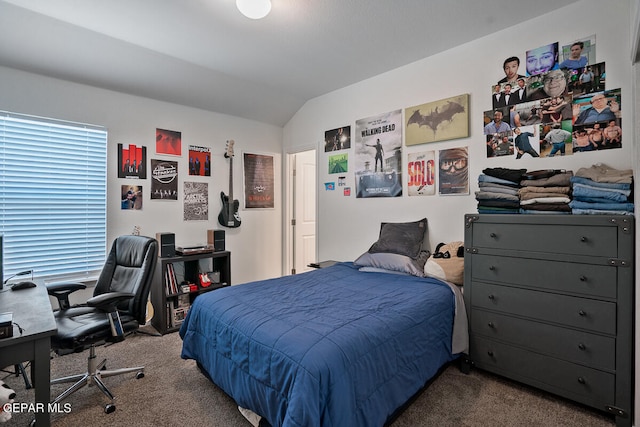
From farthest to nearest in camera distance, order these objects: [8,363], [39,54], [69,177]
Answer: [69,177] < [39,54] < [8,363]

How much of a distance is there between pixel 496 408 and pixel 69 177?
4028 mm

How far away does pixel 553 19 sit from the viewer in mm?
2479

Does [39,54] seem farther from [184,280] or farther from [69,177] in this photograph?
[184,280]

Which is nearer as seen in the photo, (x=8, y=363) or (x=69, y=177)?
(x=8, y=363)

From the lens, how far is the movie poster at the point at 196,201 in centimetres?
388

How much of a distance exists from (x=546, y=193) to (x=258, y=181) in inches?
133

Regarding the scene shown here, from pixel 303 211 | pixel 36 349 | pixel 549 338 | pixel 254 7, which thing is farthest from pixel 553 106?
pixel 36 349

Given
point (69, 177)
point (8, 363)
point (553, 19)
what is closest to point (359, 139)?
point (553, 19)

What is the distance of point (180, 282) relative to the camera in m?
3.65

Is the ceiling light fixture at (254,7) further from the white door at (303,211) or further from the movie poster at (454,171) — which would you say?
the white door at (303,211)

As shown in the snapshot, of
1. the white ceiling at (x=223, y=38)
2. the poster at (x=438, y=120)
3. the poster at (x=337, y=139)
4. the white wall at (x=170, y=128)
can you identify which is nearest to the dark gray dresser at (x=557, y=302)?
the poster at (x=438, y=120)

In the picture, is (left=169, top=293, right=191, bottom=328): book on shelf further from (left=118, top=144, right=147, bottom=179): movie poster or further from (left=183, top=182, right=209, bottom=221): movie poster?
(left=118, top=144, right=147, bottom=179): movie poster

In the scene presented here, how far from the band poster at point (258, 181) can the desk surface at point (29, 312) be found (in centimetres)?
250

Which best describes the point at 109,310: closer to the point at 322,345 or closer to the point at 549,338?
the point at 322,345
